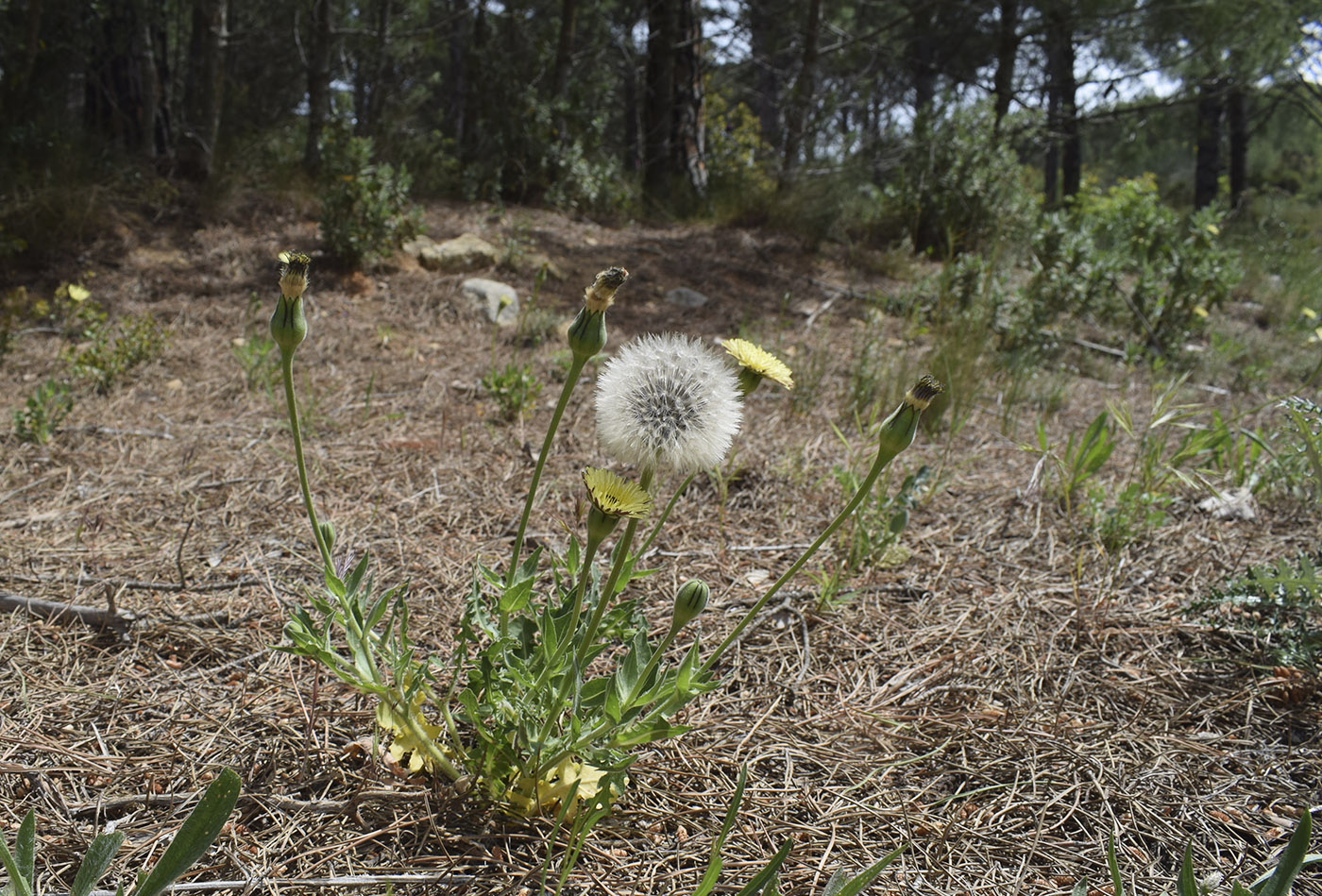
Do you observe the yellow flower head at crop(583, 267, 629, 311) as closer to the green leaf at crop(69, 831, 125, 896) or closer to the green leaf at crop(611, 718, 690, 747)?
the green leaf at crop(611, 718, 690, 747)

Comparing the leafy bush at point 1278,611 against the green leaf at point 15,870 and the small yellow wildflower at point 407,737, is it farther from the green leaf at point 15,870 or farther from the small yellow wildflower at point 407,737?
the green leaf at point 15,870

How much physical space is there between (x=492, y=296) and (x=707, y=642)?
3.11 m

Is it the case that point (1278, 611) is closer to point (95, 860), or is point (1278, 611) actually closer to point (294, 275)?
point (294, 275)

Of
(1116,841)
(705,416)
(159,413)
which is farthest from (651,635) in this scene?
(159,413)

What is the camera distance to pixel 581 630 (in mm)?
1256

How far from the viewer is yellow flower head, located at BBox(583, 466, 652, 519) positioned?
91 centimetres

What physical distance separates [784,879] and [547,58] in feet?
24.8

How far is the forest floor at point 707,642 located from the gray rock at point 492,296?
112cm

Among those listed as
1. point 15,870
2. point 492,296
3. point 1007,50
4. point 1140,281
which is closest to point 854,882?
point 15,870

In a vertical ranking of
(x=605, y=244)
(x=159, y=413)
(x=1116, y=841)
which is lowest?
(x=1116, y=841)

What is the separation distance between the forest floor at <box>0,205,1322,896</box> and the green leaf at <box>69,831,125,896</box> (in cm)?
21

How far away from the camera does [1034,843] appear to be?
1268 millimetres

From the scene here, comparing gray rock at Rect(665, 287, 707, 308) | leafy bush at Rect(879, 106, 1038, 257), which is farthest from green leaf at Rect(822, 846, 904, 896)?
leafy bush at Rect(879, 106, 1038, 257)

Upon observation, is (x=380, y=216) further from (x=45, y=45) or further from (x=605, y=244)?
(x=45, y=45)
